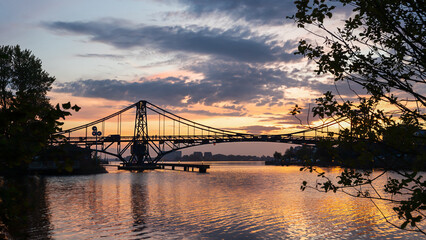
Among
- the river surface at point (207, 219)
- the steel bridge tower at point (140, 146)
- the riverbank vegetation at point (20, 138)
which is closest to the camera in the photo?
the riverbank vegetation at point (20, 138)

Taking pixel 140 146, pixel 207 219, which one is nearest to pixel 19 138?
pixel 207 219

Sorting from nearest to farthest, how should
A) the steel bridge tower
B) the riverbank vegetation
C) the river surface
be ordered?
the riverbank vegetation < the river surface < the steel bridge tower

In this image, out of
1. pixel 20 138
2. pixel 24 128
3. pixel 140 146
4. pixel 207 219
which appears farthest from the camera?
pixel 140 146

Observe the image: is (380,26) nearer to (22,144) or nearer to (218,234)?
(22,144)

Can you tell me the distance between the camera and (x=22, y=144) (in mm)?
4652

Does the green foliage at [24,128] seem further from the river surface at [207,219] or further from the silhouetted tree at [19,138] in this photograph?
the river surface at [207,219]

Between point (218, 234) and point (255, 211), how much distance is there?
12496 mm

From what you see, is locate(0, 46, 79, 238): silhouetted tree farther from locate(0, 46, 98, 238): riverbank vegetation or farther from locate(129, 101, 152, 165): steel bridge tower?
locate(129, 101, 152, 165): steel bridge tower

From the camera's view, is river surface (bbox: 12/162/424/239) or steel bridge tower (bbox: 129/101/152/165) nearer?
river surface (bbox: 12/162/424/239)

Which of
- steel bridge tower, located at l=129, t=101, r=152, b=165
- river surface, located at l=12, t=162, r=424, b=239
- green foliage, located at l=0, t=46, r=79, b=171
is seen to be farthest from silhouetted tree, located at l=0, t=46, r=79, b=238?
steel bridge tower, located at l=129, t=101, r=152, b=165

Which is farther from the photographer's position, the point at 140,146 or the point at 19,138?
the point at 140,146

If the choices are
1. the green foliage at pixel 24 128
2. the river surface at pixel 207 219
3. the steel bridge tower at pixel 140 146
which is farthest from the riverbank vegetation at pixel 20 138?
the steel bridge tower at pixel 140 146

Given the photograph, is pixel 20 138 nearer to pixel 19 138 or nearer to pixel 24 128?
pixel 19 138

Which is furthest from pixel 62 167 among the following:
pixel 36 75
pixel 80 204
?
pixel 36 75
